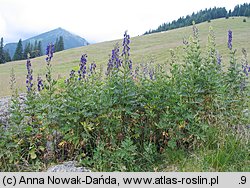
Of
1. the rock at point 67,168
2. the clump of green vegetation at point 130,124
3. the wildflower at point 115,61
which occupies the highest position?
the wildflower at point 115,61

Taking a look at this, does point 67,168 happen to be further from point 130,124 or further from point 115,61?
point 115,61

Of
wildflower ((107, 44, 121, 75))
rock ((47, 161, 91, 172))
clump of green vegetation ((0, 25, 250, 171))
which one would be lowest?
rock ((47, 161, 91, 172))

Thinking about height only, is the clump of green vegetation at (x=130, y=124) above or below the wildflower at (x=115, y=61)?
below

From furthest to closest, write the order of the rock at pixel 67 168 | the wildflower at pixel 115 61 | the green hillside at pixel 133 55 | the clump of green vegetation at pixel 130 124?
the green hillside at pixel 133 55 < the wildflower at pixel 115 61 < the clump of green vegetation at pixel 130 124 < the rock at pixel 67 168

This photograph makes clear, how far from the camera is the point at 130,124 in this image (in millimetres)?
4516

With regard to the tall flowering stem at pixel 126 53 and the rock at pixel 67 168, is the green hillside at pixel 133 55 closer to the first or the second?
the tall flowering stem at pixel 126 53

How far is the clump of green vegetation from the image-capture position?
413cm

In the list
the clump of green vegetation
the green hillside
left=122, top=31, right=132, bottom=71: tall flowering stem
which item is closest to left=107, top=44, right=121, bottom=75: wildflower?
the clump of green vegetation

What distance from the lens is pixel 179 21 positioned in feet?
381

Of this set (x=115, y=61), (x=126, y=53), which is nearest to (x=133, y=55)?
(x=115, y=61)

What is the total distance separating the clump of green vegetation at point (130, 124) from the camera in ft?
13.5

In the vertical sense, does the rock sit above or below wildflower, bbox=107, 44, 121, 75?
below

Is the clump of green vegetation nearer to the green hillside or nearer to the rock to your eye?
the rock

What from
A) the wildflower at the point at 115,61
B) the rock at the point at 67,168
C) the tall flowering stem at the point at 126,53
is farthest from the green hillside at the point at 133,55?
the rock at the point at 67,168
